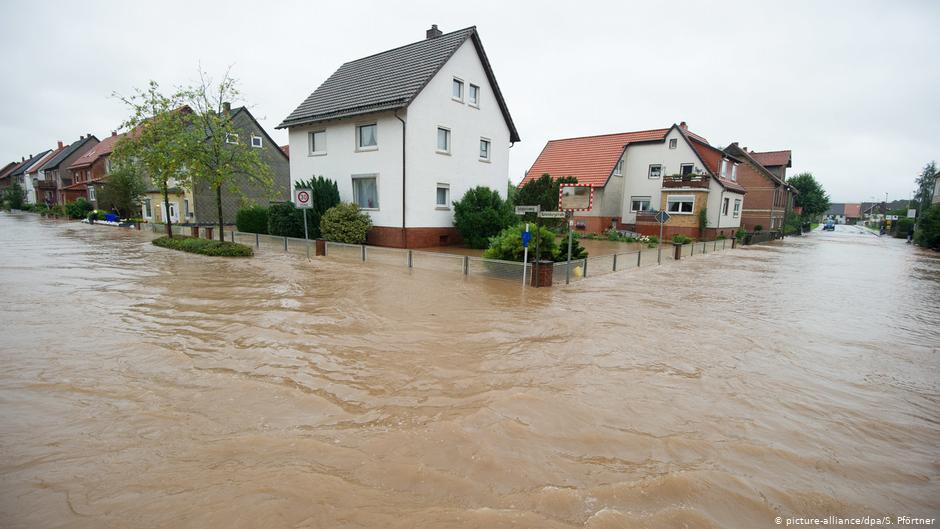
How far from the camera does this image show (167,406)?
445cm

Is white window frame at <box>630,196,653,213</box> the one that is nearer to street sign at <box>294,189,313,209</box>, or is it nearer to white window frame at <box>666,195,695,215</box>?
white window frame at <box>666,195,695,215</box>

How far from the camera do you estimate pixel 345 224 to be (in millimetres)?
19516

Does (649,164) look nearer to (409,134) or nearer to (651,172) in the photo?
(651,172)

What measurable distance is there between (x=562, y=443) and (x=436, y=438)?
1.18 metres

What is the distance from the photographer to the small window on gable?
72.7 feet

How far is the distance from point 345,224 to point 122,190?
27948 millimetres

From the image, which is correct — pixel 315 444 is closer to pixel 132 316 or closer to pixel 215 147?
pixel 132 316

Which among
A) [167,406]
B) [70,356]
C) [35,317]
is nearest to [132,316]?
[35,317]

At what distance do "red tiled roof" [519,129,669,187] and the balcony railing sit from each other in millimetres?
3626

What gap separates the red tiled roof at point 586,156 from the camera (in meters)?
33.7

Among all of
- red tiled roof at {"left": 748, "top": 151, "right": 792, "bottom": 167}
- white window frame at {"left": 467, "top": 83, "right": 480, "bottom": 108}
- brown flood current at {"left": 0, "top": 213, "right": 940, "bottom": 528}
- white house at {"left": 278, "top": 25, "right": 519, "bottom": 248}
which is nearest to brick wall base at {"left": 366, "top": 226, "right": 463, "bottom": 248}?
white house at {"left": 278, "top": 25, "right": 519, "bottom": 248}

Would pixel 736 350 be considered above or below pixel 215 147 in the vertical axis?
below

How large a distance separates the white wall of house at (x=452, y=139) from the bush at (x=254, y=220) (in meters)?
10.6

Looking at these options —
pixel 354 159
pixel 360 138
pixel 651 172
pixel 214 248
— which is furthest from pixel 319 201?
pixel 651 172
